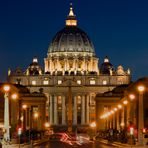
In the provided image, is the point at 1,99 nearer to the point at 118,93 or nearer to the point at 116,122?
the point at 116,122

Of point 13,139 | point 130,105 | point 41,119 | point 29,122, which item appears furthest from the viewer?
point 41,119

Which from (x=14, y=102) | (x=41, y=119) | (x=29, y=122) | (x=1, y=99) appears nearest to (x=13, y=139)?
(x=1, y=99)

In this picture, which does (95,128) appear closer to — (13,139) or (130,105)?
(130,105)

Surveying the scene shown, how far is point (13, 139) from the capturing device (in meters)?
82.8

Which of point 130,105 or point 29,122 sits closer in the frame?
point 130,105

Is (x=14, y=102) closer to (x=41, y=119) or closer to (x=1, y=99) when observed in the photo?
(x=1, y=99)

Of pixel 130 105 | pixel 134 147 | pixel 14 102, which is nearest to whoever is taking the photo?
pixel 134 147

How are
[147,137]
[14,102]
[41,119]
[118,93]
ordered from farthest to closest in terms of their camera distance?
[118,93]
[41,119]
[14,102]
[147,137]

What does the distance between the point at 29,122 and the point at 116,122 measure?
14.4 m

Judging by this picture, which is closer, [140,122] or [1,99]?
[140,122]

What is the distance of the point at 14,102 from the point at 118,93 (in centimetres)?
8554

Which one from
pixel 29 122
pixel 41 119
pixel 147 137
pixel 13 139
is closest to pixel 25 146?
pixel 13 139

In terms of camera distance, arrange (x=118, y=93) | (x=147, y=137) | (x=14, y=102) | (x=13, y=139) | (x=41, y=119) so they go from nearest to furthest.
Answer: (x=147, y=137) < (x=13, y=139) < (x=14, y=102) < (x=41, y=119) < (x=118, y=93)

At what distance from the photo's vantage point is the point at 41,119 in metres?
183
